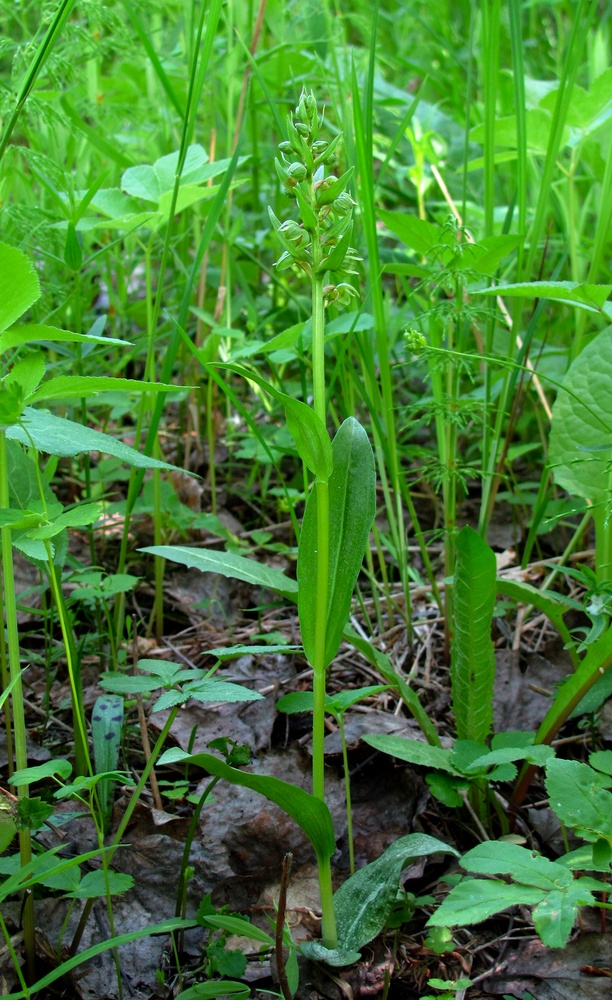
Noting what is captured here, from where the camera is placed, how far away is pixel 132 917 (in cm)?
114

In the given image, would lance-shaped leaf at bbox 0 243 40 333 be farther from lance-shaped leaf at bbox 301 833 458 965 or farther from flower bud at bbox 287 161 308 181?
lance-shaped leaf at bbox 301 833 458 965

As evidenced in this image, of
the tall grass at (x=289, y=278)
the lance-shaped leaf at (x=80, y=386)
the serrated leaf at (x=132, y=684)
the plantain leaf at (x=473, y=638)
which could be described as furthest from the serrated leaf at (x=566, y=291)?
the serrated leaf at (x=132, y=684)

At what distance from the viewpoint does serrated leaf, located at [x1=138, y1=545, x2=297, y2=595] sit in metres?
1.19

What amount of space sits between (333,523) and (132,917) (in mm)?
652

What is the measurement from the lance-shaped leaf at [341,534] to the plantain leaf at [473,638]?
184mm

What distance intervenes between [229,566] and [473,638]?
414 mm

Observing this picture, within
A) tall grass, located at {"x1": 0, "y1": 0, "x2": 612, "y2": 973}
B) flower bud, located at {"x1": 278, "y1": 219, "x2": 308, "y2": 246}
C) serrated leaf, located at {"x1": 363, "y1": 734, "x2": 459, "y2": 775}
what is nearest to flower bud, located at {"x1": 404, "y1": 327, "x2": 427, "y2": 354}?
tall grass, located at {"x1": 0, "y1": 0, "x2": 612, "y2": 973}

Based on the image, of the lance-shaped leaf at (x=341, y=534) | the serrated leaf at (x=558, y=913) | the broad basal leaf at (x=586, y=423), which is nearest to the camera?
the serrated leaf at (x=558, y=913)

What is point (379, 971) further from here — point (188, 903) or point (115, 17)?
point (115, 17)

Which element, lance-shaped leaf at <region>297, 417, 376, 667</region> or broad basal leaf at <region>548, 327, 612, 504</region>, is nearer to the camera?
lance-shaped leaf at <region>297, 417, 376, 667</region>

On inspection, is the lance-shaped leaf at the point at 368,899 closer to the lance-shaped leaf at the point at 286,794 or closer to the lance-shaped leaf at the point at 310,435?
the lance-shaped leaf at the point at 286,794

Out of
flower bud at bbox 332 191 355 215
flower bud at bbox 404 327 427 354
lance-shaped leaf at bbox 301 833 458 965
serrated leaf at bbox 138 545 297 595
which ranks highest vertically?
flower bud at bbox 332 191 355 215

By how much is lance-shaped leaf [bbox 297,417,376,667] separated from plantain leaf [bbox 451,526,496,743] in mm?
184

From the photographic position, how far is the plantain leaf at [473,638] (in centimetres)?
121
